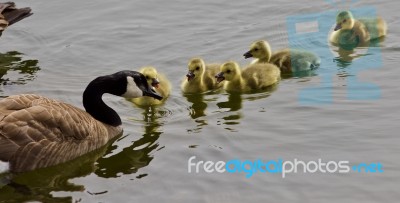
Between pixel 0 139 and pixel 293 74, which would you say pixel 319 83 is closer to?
pixel 293 74

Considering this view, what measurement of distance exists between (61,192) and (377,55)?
4.83m

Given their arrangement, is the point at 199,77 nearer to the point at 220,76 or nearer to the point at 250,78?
the point at 220,76

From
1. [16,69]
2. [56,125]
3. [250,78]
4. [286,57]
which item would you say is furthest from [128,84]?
[16,69]

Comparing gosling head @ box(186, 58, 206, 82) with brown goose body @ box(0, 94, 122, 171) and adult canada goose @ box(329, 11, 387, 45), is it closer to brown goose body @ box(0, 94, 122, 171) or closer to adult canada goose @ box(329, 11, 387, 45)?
brown goose body @ box(0, 94, 122, 171)

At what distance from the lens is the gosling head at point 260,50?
10.0m

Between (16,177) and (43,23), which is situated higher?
(43,23)

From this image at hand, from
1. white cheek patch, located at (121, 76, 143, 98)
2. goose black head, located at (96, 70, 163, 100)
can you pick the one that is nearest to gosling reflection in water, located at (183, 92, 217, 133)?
goose black head, located at (96, 70, 163, 100)

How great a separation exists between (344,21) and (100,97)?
3795 millimetres

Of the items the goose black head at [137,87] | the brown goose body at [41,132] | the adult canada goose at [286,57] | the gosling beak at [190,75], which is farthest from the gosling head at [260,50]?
the brown goose body at [41,132]

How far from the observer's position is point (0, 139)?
7457 millimetres

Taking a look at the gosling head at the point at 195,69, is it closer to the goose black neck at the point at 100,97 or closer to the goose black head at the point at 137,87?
the goose black head at the point at 137,87

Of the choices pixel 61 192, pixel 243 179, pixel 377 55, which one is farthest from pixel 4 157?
pixel 377 55

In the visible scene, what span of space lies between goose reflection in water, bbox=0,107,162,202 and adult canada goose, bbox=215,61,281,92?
1.33 m

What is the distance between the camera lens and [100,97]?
860 centimetres
